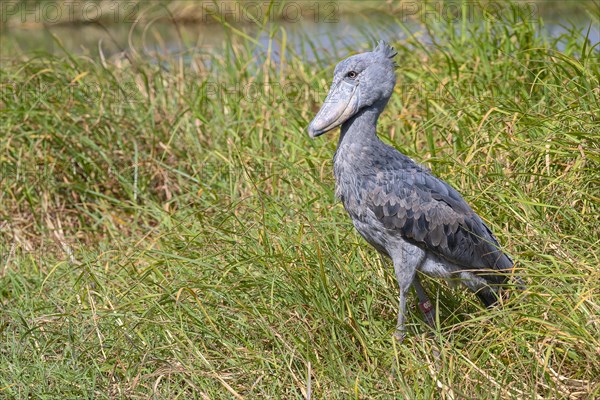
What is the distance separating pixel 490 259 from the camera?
3615 millimetres

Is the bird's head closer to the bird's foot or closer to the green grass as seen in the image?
the green grass

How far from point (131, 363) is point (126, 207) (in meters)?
1.75

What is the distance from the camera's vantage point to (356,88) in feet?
11.8

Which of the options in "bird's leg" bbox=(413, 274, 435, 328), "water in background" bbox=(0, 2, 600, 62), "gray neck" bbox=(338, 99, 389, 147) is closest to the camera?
"gray neck" bbox=(338, 99, 389, 147)

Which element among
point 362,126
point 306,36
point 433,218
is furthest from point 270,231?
point 306,36

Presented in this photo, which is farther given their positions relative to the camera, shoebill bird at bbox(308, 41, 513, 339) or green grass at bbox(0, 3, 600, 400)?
shoebill bird at bbox(308, 41, 513, 339)

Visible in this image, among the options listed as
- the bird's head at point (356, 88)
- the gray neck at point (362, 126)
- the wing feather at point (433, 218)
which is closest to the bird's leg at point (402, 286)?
the wing feather at point (433, 218)

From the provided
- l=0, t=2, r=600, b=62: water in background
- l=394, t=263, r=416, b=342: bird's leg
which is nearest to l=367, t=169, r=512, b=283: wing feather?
l=394, t=263, r=416, b=342: bird's leg

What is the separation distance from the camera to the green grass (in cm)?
334

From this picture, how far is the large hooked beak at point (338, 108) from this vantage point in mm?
3592

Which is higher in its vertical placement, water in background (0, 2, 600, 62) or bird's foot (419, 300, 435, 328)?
water in background (0, 2, 600, 62)

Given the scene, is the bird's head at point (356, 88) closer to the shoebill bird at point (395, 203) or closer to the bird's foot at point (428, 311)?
the shoebill bird at point (395, 203)

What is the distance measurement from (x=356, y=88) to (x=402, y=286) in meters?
0.80

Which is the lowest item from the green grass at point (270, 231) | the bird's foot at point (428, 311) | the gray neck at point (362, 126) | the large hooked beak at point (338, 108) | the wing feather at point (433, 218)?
the bird's foot at point (428, 311)
